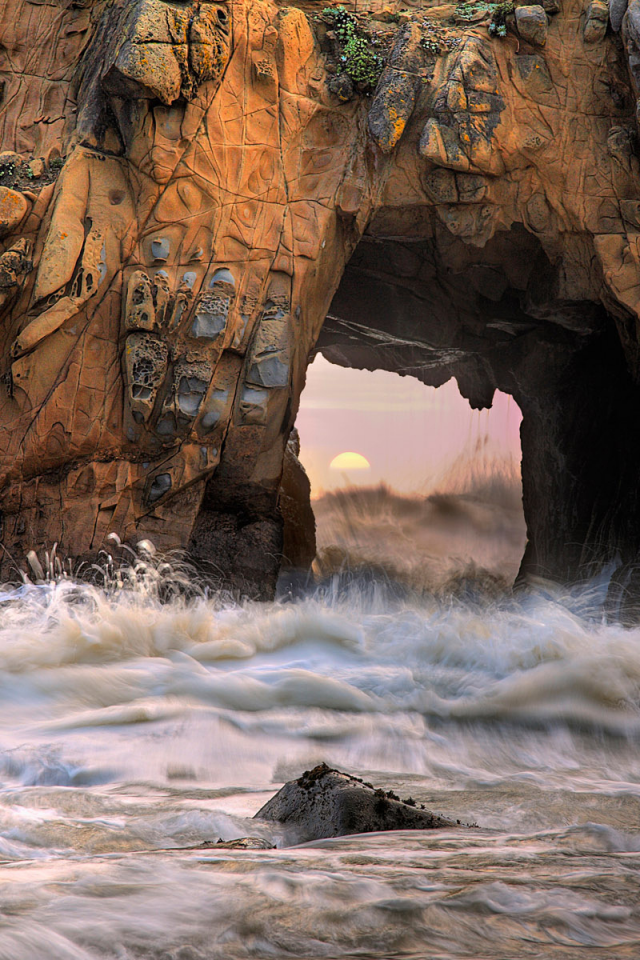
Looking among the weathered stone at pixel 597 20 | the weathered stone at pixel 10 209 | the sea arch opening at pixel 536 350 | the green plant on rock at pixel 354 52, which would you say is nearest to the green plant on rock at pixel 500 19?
the weathered stone at pixel 597 20

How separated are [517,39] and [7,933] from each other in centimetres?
857

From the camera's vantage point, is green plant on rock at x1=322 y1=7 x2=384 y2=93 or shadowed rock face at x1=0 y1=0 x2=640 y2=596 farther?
green plant on rock at x1=322 y1=7 x2=384 y2=93

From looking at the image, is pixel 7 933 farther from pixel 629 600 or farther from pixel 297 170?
pixel 629 600

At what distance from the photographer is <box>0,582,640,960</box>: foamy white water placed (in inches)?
65.7

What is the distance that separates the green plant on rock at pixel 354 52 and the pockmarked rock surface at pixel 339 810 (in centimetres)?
721

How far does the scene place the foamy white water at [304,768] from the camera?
5.48ft

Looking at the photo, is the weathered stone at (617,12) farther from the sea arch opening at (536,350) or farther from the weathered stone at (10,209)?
the weathered stone at (10,209)

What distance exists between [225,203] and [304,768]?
18.4 ft

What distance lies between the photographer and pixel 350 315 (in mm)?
11320

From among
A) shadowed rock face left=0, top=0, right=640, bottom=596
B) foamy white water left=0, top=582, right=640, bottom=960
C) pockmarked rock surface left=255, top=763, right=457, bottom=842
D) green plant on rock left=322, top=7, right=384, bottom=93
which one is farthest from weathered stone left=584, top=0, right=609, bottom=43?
pockmarked rock surface left=255, top=763, right=457, bottom=842

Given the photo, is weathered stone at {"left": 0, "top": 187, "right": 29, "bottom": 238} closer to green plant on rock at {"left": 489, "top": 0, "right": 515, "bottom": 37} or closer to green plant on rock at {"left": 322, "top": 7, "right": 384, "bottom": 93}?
green plant on rock at {"left": 322, "top": 7, "right": 384, "bottom": 93}

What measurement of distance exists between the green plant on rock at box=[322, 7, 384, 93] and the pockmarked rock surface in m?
7.21

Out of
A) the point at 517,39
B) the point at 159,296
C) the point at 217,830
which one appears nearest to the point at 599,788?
the point at 217,830

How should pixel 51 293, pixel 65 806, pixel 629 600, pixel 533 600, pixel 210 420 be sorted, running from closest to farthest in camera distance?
pixel 65 806 < pixel 51 293 < pixel 210 420 < pixel 629 600 < pixel 533 600
